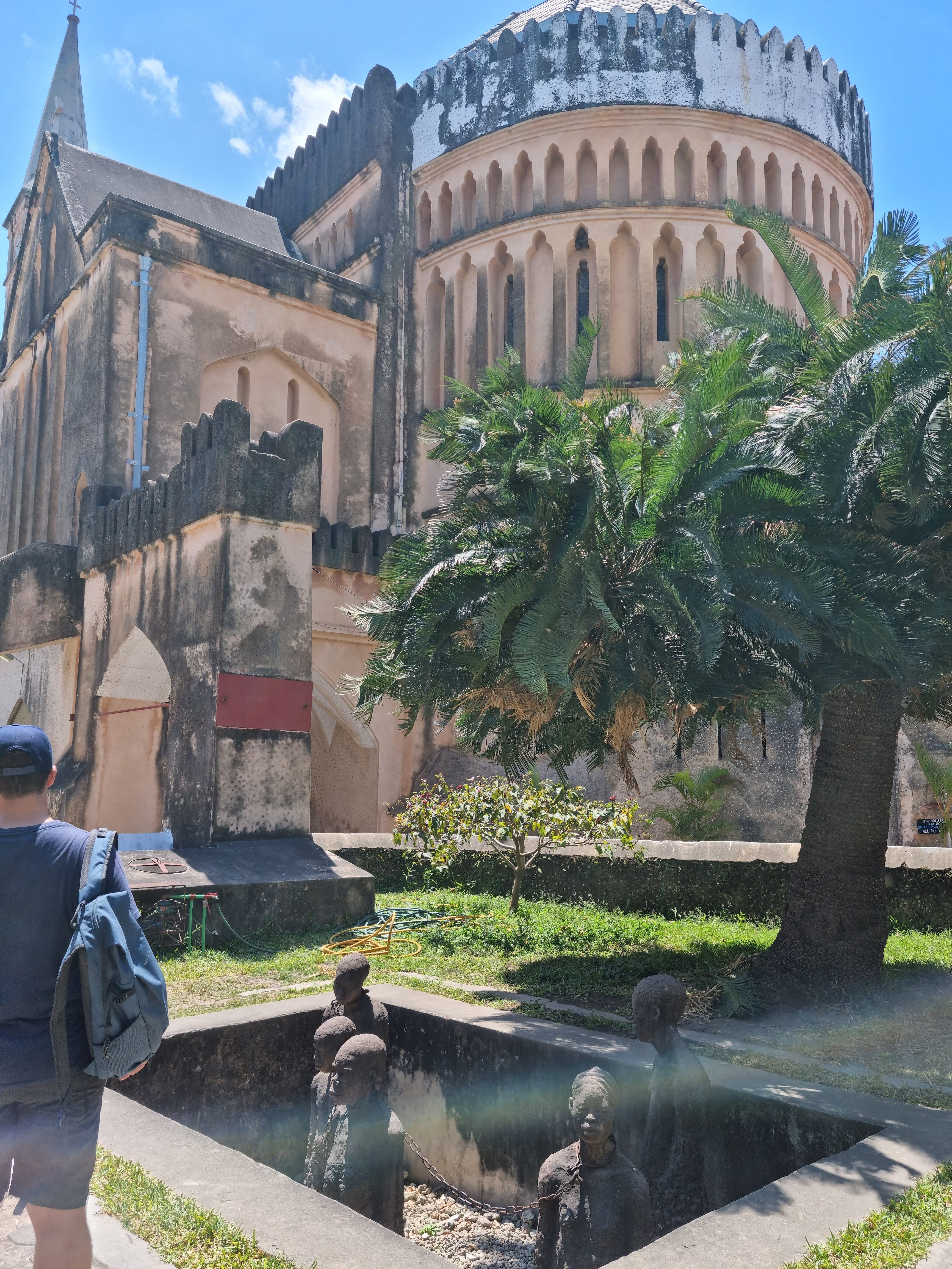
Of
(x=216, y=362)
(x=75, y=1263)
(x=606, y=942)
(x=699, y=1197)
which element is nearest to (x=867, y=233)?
(x=216, y=362)

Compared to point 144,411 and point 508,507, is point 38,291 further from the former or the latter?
point 508,507

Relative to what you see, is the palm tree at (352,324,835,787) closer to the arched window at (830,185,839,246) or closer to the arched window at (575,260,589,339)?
the arched window at (575,260,589,339)

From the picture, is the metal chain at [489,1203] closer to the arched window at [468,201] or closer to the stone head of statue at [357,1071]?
the stone head of statue at [357,1071]

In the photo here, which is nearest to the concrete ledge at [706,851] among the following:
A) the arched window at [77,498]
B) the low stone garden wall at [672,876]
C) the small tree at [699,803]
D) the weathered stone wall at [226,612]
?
the low stone garden wall at [672,876]

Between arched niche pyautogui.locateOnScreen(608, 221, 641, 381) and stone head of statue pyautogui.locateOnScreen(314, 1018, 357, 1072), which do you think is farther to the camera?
arched niche pyautogui.locateOnScreen(608, 221, 641, 381)

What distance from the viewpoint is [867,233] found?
2417cm

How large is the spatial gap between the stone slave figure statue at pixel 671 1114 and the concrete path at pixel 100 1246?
6.80 feet

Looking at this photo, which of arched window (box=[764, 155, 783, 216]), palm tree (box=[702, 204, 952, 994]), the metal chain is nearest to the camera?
the metal chain

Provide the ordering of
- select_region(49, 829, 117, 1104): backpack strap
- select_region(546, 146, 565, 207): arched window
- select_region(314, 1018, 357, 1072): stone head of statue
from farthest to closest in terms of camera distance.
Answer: select_region(546, 146, 565, 207): arched window
select_region(314, 1018, 357, 1072): stone head of statue
select_region(49, 829, 117, 1104): backpack strap

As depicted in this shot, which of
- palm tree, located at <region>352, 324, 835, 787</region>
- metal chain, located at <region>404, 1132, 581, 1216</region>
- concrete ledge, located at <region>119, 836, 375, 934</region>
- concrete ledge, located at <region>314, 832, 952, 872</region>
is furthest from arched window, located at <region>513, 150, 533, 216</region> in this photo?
metal chain, located at <region>404, 1132, 581, 1216</region>

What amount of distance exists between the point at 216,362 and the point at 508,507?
12445mm

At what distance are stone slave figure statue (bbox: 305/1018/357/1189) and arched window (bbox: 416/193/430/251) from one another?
19.7 meters

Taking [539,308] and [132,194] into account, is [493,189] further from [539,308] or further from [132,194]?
[132,194]

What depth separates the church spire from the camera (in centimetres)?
3194
